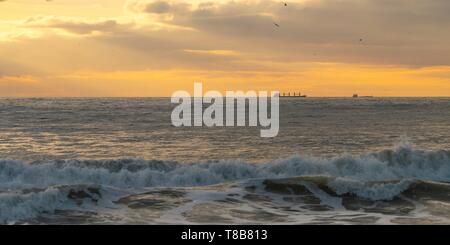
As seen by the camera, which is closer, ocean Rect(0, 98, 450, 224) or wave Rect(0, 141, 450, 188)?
ocean Rect(0, 98, 450, 224)

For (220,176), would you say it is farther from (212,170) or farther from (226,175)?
(212,170)

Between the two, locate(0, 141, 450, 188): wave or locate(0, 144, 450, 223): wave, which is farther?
locate(0, 141, 450, 188): wave

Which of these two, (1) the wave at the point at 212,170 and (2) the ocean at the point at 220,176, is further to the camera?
(1) the wave at the point at 212,170

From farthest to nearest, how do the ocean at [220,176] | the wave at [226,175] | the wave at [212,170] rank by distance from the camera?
the wave at [212,170]
the wave at [226,175]
the ocean at [220,176]

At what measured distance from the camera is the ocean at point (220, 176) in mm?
12469

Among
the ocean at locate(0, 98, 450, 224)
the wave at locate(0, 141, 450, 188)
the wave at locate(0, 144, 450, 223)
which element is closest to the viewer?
the ocean at locate(0, 98, 450, 224)

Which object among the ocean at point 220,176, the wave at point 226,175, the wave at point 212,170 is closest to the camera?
the ocean at point 220,176

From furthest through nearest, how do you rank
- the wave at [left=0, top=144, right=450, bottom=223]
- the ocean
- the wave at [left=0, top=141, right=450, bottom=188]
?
the wave at [left=0, top=141, right=450, bottom=188] < the wave at [left=0, top=144, right=450, bottom=223] < the ocean

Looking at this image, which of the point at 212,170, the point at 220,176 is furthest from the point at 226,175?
the point at 212,170

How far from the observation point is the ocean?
12.5m

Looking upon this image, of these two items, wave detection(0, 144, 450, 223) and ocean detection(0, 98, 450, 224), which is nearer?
ocean detection(0, 98, 450, 224)
